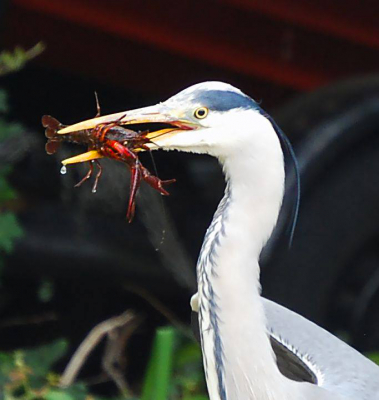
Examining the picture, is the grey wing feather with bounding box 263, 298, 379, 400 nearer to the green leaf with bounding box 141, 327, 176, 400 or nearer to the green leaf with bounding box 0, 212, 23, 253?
the green leaf with bounding box 141, 327, 176, 400

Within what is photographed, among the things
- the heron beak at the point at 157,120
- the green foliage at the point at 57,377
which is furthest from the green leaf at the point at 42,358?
the heron beak at the point at 157,120

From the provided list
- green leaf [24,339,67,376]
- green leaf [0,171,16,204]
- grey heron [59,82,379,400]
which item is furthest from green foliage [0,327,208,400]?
grey heron [59,82,379,400]

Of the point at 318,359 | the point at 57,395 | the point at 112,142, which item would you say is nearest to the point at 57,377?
the point at 57,395

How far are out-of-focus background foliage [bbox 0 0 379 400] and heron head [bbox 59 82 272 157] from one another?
4.62ft

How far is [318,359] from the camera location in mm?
2160

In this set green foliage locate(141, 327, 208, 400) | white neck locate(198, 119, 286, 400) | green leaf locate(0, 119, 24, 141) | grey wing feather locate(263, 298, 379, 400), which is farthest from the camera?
green leaf locate(0, 119, 24, 141)

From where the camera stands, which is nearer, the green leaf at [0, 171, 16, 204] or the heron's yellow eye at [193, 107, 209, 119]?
the heron's yellow eye at [193, 107, 209, 119]

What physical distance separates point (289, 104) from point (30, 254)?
875 mm

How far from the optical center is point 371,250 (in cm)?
371

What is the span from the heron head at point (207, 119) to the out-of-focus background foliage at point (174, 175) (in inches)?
55.4

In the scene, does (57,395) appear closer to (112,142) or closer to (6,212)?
(6,212)

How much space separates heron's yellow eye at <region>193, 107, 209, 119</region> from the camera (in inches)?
73.4

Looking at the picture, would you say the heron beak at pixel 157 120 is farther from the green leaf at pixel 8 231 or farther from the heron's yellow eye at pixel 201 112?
the green leaf at pixel 8 231

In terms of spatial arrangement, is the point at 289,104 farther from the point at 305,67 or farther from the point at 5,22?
the point at 5,22
